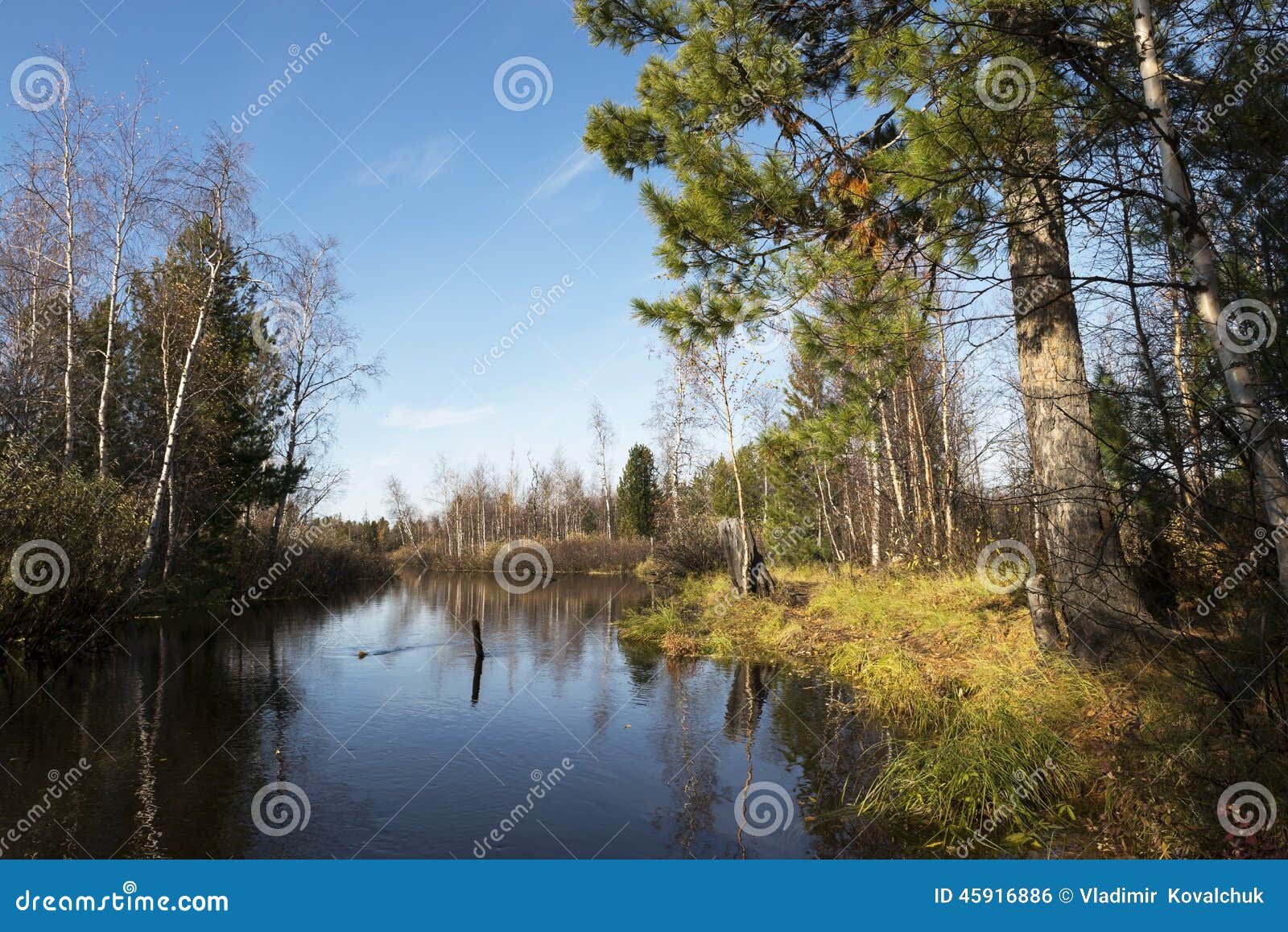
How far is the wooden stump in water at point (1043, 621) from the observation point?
689cm

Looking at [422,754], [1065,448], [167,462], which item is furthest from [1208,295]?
A: [167,462]

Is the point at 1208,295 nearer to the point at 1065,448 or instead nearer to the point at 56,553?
the point at 1065,448

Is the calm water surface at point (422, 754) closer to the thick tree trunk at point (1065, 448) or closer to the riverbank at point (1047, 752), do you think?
the riverbank at point (1047, 752)

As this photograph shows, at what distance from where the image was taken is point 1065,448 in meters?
6.80

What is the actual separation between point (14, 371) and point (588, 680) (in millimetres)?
12286

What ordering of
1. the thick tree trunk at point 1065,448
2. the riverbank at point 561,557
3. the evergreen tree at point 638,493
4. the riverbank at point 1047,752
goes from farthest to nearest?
1. the evergreen tree at point 638,493
2. the riverbank at point 561,557
3. the thick tree trunk at point 1065,448
4. the riverbank at point 1047,752

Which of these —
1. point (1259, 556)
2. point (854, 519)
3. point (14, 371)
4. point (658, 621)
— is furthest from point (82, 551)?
point (854, 519)

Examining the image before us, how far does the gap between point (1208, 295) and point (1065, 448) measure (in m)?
2.89

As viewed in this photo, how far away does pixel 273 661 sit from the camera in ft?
39.5

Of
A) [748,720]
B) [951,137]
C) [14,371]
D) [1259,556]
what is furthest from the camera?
[14,371]

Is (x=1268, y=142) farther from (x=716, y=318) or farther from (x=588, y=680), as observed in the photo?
(x=588, y=680)

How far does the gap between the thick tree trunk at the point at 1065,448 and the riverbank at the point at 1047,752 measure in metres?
0.49

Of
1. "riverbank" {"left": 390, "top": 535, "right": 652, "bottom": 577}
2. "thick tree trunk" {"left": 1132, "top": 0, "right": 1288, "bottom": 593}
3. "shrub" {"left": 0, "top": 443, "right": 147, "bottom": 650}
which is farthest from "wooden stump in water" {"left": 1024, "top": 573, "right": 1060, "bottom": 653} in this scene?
"riverbank" {"left": 390, "top": 535, "right": 652, "bottom": 577}

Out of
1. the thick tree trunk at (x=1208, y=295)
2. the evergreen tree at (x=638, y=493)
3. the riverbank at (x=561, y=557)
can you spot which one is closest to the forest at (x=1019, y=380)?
the thick tree trunk at (x=1208, y=295)
